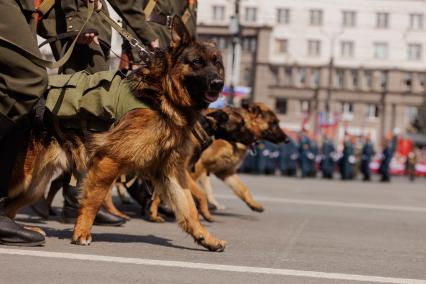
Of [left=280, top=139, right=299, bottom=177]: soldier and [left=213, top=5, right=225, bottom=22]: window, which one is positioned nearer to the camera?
[left=280, top=139, right=299, bottom=177]: soldier

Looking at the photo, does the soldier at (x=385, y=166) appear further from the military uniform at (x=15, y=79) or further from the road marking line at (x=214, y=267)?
the military uniform at (x=15, y=79)

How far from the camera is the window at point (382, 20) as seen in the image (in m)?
67.9

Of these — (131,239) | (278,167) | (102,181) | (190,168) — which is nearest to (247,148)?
(190,168)

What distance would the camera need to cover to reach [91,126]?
5367 mm

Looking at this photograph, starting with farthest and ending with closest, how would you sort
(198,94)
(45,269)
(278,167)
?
(278,167) → (198,94) → (45,269)

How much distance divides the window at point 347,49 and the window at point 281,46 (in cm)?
507

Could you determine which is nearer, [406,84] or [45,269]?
[45,269]

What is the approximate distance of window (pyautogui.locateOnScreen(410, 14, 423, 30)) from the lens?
223 feet

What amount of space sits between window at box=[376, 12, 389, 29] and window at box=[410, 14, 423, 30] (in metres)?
2.26

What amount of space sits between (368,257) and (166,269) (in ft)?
5.75

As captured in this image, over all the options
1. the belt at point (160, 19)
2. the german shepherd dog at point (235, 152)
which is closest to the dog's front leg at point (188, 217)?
the belt at point (160, 19)

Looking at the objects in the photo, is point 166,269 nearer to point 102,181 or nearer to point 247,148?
point 102,181

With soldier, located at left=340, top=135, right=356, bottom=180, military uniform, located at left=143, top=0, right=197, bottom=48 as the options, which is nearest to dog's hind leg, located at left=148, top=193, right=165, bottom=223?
military uniform, located at left=143, top=0, right=197, bottom=48

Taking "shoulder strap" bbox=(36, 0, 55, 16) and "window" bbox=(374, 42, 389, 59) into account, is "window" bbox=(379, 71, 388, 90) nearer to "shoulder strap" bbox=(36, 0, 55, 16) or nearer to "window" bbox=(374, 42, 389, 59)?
"window" bbox=(374, 42, 389, 59)
